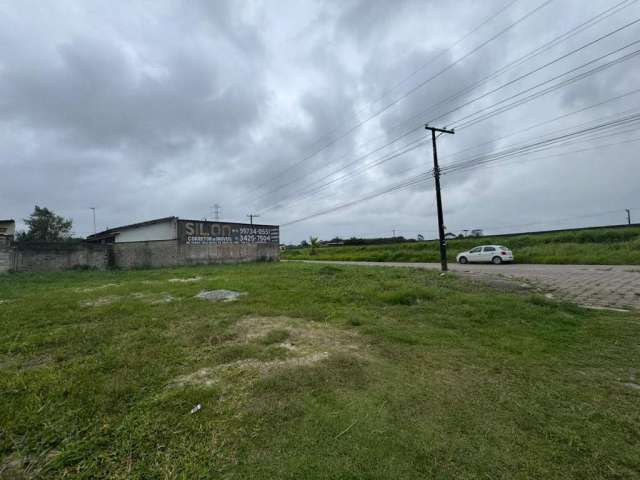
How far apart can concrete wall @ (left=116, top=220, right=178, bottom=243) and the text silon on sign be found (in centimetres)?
85

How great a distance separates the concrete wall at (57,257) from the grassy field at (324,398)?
18.0 meters

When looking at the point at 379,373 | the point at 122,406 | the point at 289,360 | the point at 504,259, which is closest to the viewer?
the point at 122,406

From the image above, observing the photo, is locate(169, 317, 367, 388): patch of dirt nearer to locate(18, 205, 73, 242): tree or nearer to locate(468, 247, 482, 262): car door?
locate(468, 247, 482, 262): car door

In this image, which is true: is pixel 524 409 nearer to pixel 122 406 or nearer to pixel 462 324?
pixel 462 324

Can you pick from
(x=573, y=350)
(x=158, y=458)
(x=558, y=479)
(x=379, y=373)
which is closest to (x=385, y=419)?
(x=379, y=373)

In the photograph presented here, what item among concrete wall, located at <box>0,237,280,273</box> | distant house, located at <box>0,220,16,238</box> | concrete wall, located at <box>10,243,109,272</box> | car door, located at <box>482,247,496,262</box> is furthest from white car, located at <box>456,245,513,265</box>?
distant house, located at <box>0,220,16,238</box>

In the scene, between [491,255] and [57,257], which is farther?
[491,255]

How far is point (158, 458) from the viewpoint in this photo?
211 centimetres

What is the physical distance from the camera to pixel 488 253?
21.7 meters

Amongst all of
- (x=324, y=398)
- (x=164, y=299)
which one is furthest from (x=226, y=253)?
(x=324, y=398)

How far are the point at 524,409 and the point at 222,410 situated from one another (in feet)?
9.27

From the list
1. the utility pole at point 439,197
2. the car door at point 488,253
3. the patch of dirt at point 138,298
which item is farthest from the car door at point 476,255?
the patch of dirt at point 138,298

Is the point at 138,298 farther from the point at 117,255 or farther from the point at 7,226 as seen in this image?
the point at 7,226

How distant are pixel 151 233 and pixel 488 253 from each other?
27.5 m
